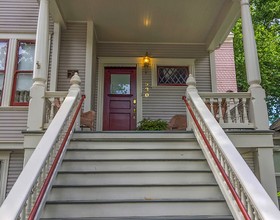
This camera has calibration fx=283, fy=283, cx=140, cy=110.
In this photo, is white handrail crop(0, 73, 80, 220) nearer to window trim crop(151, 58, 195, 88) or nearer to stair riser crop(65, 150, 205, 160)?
stair riser crop(65, 150, 205, 160)

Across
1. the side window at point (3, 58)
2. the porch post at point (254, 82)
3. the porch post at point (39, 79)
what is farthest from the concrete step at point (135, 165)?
the side window at point (3, 58)

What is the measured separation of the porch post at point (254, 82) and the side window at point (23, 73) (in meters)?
4.29

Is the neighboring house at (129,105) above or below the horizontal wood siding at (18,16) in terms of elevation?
below

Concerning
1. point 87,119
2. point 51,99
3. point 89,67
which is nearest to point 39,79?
point 51,99

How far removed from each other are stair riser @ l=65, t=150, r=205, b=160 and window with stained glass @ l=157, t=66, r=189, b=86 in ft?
11.0

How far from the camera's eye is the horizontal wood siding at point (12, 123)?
5.52 meters

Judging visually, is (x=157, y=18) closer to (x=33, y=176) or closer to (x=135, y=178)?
(x=135, y=178)

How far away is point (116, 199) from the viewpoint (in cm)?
312

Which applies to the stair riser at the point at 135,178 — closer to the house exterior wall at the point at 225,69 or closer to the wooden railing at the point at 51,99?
the wooden railing at the point at 51,99

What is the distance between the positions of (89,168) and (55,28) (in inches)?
152

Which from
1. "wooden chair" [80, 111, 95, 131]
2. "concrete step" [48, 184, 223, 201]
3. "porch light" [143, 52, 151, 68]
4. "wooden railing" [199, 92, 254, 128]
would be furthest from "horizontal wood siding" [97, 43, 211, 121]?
"concrete step" [48, 184, 223, 201]

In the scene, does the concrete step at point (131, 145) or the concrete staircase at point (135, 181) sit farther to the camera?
the concrete step at point (131, 145)

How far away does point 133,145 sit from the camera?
4.05m

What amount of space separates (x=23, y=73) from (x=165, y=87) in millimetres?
3237
